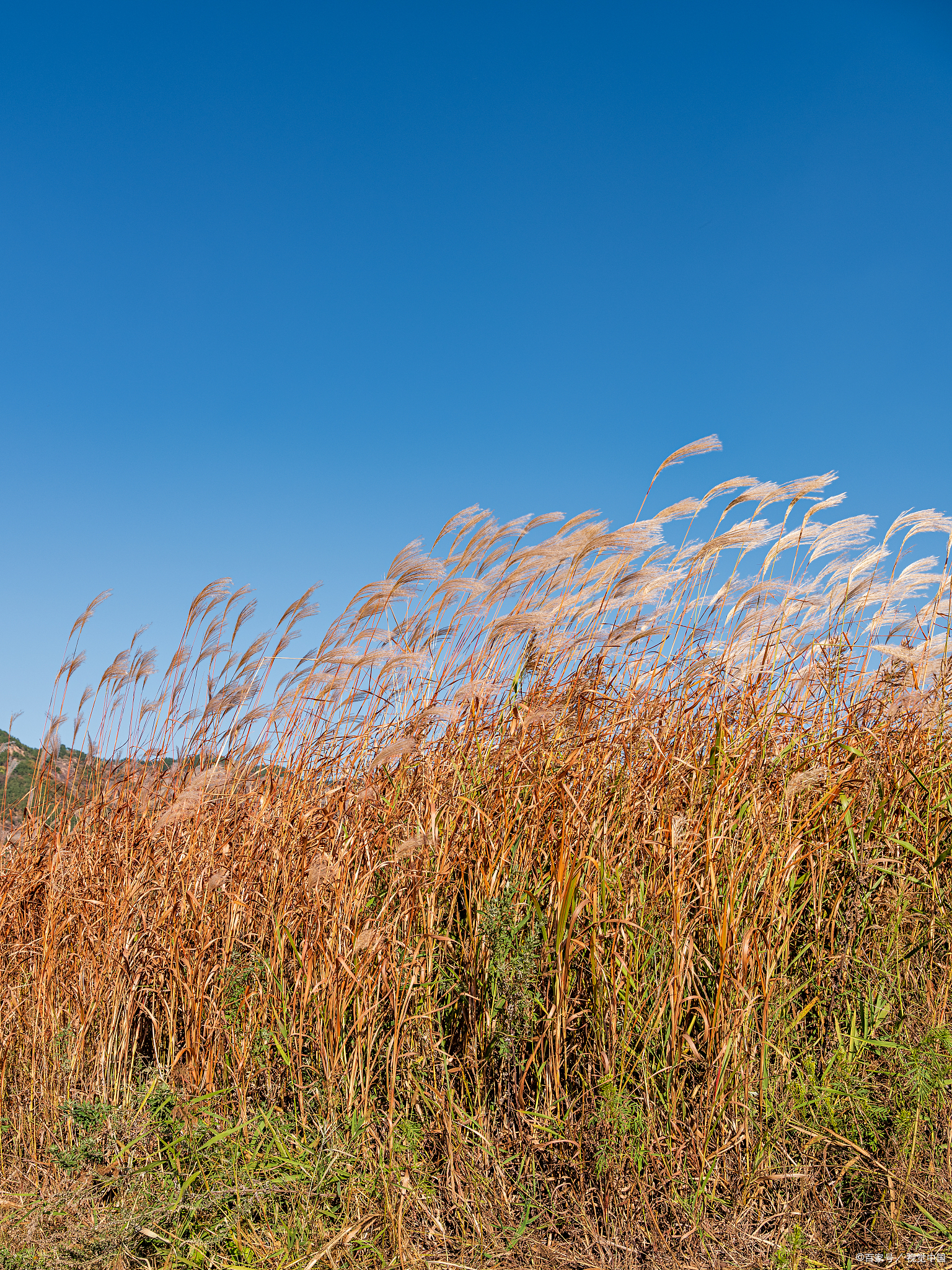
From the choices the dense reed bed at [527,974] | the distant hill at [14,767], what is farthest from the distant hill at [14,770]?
the dense reed bed at [527,974]

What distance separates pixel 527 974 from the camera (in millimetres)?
2016

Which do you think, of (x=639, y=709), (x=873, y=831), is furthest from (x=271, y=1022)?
(x=873, y=831)

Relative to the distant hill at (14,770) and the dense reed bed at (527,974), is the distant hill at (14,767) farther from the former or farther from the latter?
the dense reed bed at (527,974)

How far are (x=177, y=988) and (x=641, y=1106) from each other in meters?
1.51

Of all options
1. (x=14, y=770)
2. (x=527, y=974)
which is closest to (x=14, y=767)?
(x=14, y=770)

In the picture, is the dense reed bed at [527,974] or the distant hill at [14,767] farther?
the distant hill at [14,767]

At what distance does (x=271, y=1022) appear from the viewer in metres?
2.36

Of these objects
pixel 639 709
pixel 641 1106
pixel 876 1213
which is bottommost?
pixel 876 1213

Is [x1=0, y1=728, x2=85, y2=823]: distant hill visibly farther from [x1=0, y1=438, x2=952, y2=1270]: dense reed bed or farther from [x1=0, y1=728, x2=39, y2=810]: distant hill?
[x1=0, y1=438, x2=952, y2=1270]: dense reed bed

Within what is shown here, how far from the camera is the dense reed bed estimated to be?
1.92 meters

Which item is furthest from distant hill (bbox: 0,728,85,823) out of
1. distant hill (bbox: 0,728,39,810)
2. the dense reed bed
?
the dense reed bed

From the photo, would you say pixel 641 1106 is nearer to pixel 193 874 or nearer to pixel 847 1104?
pixel 847 1104

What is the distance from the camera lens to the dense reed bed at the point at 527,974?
6.31 ft

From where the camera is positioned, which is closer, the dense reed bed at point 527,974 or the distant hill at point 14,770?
the dense reed bed at point 527,974
